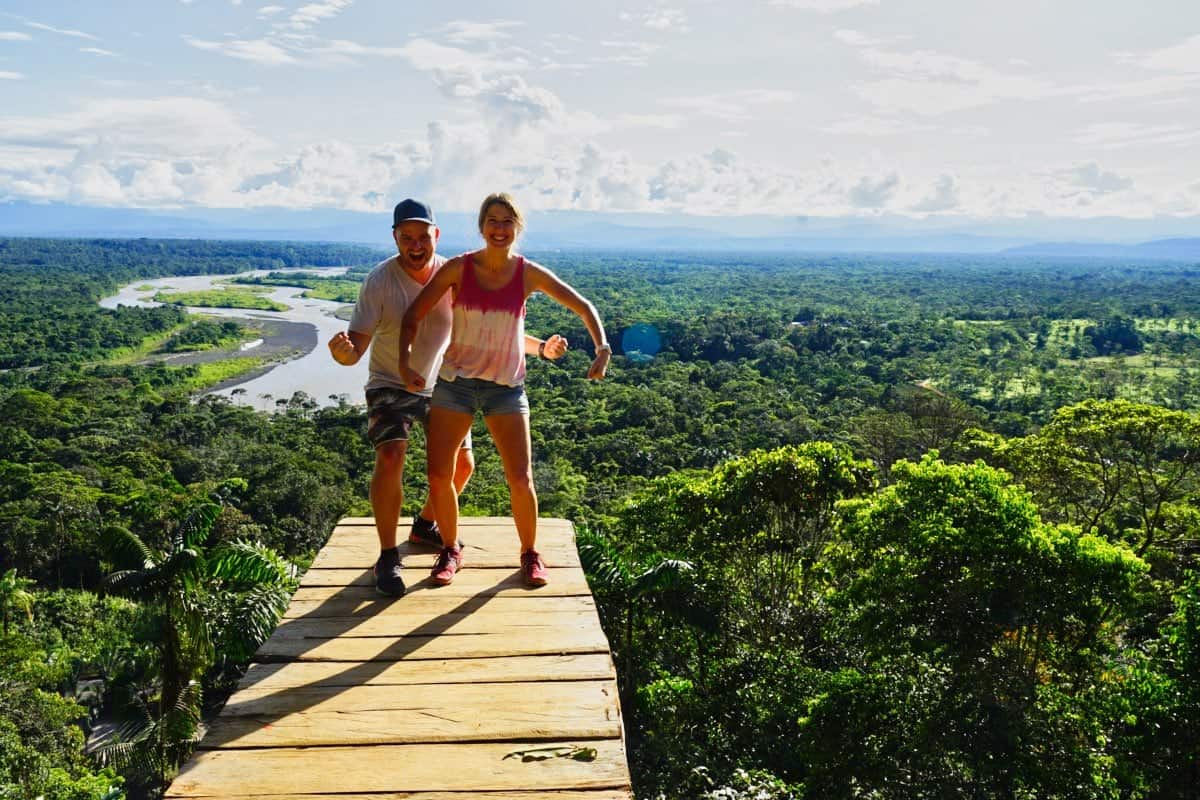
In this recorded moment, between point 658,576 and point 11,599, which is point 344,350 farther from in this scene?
point 11,599

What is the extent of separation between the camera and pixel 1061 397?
1900 inches

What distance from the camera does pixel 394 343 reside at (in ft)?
12.8

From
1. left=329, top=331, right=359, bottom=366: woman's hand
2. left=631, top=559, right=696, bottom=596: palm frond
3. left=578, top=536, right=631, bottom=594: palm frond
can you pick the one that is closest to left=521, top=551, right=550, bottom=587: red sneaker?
left=329, top=331, right=359, bottom=366: woman's hand

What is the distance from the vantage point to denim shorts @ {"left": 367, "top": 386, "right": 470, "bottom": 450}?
3869 mm

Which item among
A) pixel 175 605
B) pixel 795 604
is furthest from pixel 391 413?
pixel 795 604

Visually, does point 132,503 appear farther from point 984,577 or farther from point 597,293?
point 597,293

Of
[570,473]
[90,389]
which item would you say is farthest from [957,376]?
[90,389]

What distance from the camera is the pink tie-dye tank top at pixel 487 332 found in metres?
3.75

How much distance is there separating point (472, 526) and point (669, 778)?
5.95 metres

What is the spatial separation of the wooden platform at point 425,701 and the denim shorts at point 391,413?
697 mm

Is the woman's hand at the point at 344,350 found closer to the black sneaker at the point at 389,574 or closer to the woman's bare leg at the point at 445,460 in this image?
the woman's bare leg at the point at 445,460

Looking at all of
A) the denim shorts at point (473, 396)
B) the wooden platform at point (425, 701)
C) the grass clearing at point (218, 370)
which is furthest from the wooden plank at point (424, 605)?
the grass clearing at point (218, 370)

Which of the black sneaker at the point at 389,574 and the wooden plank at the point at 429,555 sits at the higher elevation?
the black sneaker at the point at 389,574

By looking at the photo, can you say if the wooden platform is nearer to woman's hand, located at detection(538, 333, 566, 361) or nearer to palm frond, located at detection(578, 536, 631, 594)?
woman's hand, located at detection(538, 333, 566, 361)
